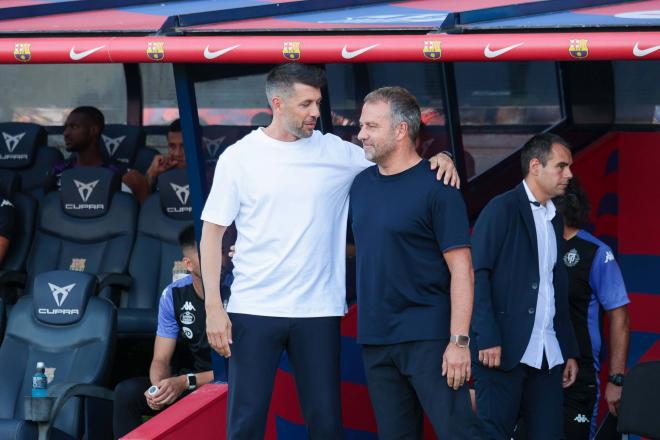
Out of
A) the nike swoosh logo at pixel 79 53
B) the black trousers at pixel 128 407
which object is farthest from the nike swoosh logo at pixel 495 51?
the black trousers at pixel 128 407

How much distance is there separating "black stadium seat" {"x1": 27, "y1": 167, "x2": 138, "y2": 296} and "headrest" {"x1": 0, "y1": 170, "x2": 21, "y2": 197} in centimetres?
43

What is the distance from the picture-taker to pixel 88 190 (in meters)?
7.86

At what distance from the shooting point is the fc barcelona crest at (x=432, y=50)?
4.99 m

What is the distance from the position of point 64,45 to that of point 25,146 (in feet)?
11.7

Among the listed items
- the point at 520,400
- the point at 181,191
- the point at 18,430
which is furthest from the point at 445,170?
the point at 181,191

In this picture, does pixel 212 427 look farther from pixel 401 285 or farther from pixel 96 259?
pixel 96 259

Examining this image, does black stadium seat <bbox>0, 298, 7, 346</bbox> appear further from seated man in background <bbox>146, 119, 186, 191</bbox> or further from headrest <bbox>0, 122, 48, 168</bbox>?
headrest <bbox>0, 122, 48, 168</bbox>

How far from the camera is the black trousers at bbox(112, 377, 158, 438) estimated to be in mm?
5969

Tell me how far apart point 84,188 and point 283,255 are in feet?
11.2

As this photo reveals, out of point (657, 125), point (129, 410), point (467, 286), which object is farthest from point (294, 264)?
point (657, 125)

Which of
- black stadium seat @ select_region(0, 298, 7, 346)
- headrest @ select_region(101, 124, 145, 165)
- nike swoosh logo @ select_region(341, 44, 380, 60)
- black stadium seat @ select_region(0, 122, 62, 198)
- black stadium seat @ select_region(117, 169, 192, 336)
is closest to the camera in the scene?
nike swoosh logo @ select_region(341, 44, 380, 60)

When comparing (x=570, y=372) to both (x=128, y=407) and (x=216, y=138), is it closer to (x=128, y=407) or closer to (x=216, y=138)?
(x=216, y=138)

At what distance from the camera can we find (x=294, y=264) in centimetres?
472

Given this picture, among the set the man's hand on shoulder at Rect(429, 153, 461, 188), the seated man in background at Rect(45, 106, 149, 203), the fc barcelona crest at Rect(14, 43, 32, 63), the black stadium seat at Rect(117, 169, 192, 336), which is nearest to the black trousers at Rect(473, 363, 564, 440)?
the man's hand on shoulder at Rect(429, 153, 461, 188)
